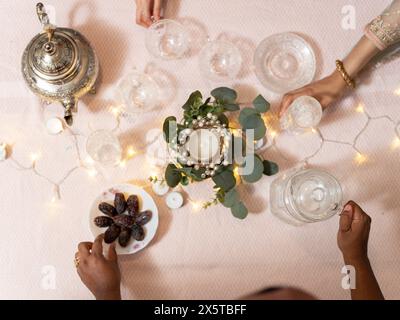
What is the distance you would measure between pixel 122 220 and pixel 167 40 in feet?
1.27

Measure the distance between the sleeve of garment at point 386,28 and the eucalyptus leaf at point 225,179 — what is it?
39 cm

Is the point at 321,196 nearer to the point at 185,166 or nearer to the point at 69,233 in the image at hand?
the point at 185,166

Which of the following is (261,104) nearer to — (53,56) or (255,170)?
(255,170)

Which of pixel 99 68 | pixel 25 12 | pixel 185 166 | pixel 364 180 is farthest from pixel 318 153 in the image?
pixel 25 12

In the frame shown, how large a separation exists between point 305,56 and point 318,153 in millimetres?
207

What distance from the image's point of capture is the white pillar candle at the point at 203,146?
786 mm

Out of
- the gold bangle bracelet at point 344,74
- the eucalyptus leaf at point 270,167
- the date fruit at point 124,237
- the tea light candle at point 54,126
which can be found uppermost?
the gold bangle bracelet at point 344,74

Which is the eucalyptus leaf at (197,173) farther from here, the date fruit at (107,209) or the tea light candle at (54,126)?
the tea light candle at (54,126)

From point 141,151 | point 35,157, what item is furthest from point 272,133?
point 35,157

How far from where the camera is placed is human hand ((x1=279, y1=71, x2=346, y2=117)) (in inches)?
34.8

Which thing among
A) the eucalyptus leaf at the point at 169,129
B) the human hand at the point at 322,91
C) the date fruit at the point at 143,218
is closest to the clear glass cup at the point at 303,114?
the human hand at the point at 322,91

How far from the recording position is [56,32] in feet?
2.79

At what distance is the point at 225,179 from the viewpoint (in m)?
0.83

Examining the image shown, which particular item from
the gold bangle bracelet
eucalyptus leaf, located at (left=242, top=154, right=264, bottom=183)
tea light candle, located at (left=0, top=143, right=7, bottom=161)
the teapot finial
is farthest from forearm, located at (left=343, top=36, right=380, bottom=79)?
tea light candle, located at (left=0, top=143, right=7, bottom=161)
